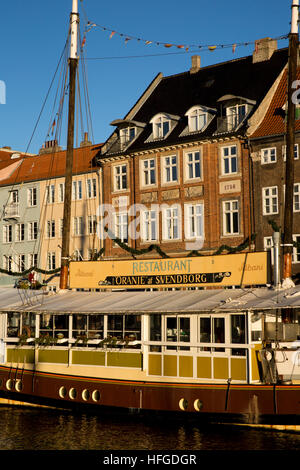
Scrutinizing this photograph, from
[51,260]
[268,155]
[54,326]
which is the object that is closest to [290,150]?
[54,326]

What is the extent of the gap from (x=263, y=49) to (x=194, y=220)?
12.3 metres

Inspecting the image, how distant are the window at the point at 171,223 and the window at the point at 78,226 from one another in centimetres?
698

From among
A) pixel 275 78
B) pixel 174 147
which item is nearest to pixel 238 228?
pixel 174 147

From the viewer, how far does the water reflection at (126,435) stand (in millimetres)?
19716

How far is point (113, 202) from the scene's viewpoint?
157 ft

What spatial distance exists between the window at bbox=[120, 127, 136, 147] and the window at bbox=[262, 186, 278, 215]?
11338 mm

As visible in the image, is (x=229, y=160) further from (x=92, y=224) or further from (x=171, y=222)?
(x=92, y=224)

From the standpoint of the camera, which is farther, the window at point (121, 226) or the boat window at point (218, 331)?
the window at point (121, 226)

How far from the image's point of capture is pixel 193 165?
4462 cm

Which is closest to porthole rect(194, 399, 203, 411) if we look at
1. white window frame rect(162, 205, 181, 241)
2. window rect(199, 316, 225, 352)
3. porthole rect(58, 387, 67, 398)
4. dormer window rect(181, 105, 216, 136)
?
window rect(199, 316, 225, 352)

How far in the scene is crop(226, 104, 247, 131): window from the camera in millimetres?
42844

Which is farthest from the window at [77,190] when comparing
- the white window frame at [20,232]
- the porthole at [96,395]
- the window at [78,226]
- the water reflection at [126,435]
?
the porthole at [96,395]

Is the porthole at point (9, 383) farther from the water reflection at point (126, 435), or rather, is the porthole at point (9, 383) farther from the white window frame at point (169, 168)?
the white window frame at point (169, 168)
